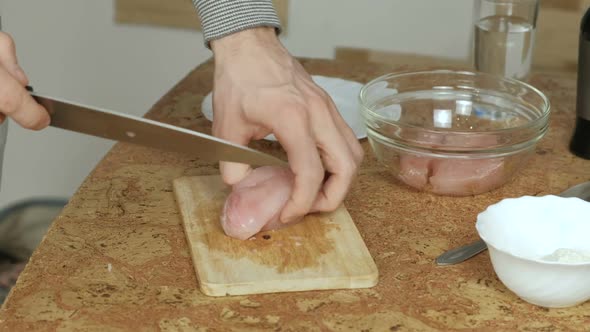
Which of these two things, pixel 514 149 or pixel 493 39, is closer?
pixel 514 149

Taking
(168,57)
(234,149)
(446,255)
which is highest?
(234,149)

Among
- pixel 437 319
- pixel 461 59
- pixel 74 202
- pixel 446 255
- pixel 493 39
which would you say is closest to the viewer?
pixel 437 319

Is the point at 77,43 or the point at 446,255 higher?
the point at 446,255

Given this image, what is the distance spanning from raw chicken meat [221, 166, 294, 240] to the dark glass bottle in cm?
51

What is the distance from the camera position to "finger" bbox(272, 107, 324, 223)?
1095mm

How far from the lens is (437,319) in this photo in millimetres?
967

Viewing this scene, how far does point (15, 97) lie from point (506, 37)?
0.93 meters

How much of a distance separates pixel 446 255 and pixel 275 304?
0.24m

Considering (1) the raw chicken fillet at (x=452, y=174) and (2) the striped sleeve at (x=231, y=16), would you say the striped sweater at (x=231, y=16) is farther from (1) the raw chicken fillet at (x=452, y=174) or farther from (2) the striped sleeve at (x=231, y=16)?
(1) the raw chicken fillet at (x=452, y=174)

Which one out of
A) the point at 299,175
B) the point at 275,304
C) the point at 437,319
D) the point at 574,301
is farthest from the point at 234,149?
the point at 574,301

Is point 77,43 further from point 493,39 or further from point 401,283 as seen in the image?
point 401,283

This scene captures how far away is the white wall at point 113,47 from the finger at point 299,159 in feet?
5.39

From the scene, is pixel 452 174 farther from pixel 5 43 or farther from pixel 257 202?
pixel 5 43

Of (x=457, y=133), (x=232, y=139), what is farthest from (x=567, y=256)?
(x=232, y=139)
